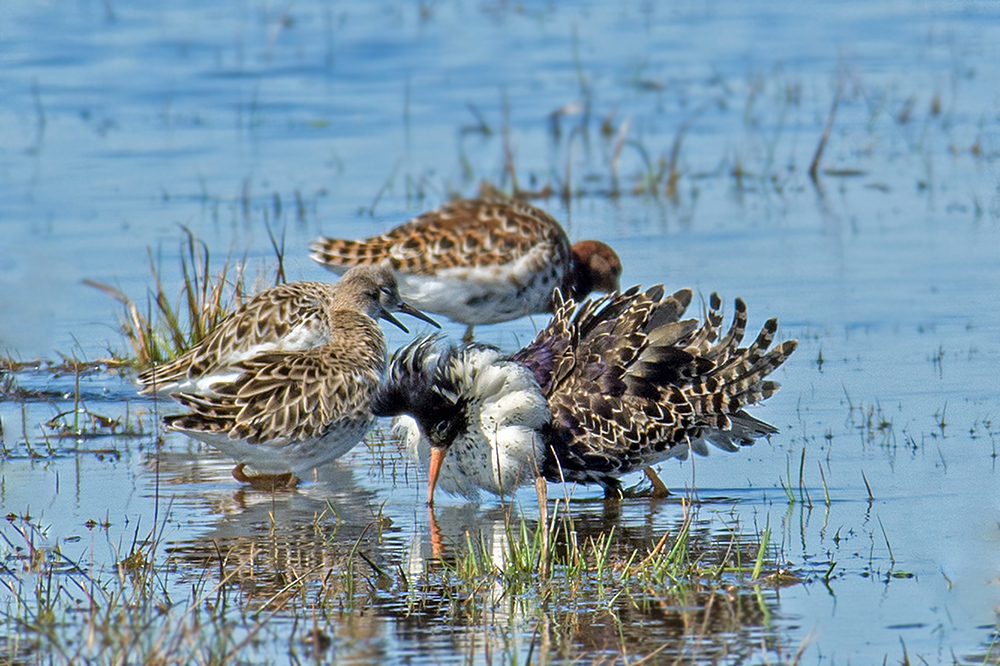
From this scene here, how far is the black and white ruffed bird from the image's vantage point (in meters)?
7.13

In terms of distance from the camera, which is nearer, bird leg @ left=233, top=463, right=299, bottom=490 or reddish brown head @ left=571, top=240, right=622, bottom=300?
bird leg @ left=233, top=463, right=299, bottom=490

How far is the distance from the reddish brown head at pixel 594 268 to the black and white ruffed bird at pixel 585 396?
12.6 feet

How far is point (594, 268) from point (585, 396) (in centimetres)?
442

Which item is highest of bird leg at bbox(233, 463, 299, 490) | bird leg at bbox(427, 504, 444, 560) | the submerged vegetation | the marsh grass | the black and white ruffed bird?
the marsh grass

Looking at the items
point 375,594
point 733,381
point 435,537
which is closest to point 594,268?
point 733,381

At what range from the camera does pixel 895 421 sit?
8586 mm

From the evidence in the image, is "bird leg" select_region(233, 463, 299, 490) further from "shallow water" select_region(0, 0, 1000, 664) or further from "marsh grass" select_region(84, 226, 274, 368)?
"marsh grass" select_region(84, 226, 274, 368)

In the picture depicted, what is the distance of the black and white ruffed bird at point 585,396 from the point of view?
7.13 metres

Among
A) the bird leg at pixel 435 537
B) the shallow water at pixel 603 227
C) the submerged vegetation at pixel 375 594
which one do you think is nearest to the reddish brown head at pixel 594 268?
the shallow water at pixel 603 227

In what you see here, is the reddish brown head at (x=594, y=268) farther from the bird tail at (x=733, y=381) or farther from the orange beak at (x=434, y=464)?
the orange beak at (x=434, y=464)

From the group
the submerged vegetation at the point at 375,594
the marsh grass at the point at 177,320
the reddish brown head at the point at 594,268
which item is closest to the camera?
the submerged vegetation at the point at 375,594

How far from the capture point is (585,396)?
299 inches

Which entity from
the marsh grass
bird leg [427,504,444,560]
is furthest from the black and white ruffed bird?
the marsh grass

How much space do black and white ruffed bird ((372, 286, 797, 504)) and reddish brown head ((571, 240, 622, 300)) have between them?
3833 mm
